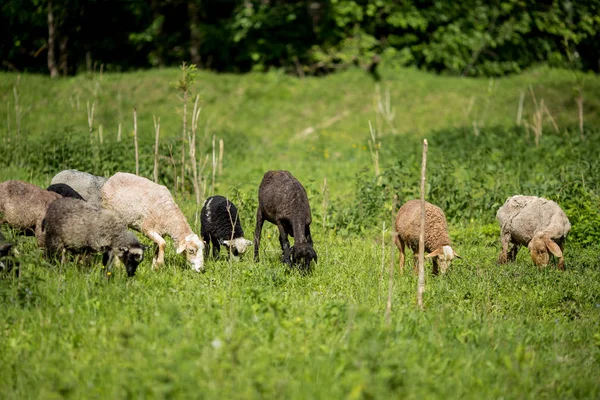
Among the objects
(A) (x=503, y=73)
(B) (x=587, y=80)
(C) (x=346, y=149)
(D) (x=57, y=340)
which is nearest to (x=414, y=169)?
(C) (x=346, y=149)

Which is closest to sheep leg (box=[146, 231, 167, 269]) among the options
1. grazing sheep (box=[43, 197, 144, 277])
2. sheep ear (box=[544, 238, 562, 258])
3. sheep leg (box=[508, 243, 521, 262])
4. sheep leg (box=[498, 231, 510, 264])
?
grazing sheep (box=[43, 197, 144, 277])

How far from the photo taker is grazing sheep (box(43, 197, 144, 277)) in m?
7.76

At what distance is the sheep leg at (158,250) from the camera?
27.8 ft

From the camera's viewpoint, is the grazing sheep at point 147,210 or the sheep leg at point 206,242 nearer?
the grazing sheep at point 147,210

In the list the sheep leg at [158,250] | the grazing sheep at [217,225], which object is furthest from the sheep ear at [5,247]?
the grazing sheep at [217,225]

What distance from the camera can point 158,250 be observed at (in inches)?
350

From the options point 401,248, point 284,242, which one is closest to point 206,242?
point 284,242

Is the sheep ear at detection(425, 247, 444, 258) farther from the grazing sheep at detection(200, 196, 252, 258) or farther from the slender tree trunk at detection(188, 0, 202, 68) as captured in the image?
the slender tree trunk at detection(188, 0, 202, 68)

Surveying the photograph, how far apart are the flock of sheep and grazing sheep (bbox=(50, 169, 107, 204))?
0.6 inches

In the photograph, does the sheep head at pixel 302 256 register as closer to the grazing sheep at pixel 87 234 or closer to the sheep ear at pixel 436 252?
the sheep ear at pixel 436 252

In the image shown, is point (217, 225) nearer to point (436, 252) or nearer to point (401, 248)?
point (401, 248)

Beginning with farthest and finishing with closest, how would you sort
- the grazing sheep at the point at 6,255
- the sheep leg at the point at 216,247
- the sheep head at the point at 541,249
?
1. the sheep leg at the point at 216,247
2. the sheep head at the point at 541,249
3. the grazing sheep at the point at 6,255

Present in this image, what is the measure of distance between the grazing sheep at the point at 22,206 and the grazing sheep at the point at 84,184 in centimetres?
135

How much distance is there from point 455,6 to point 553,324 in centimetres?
2404
